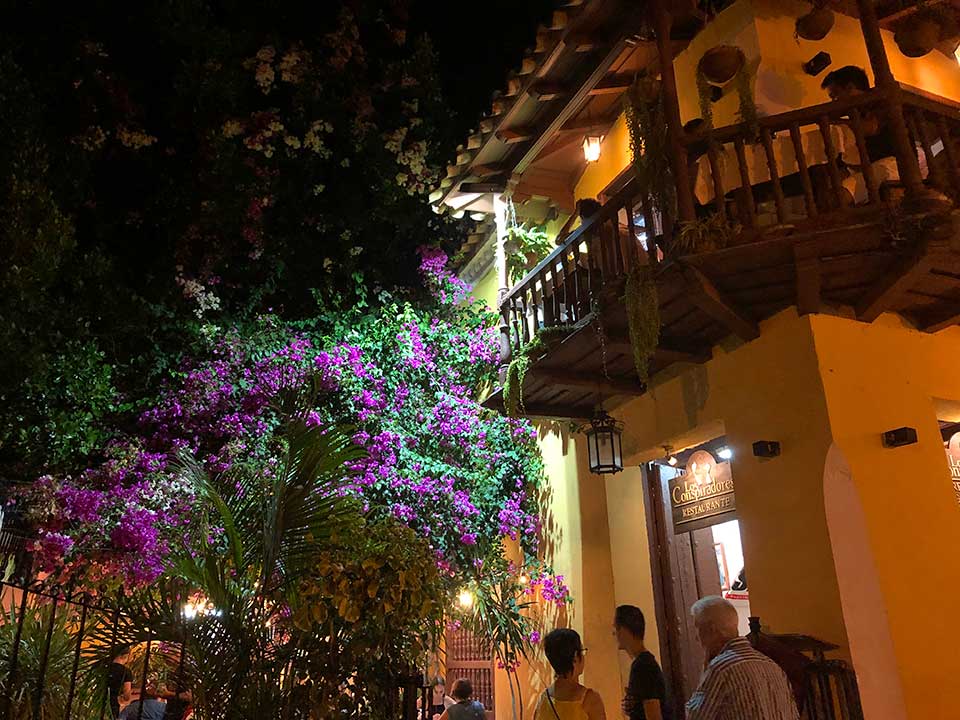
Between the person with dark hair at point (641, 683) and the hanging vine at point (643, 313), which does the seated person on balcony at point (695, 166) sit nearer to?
the hanging vine at point (643, 313)

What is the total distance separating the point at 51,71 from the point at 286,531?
35.3ft

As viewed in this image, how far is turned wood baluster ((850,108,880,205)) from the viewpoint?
216 inches

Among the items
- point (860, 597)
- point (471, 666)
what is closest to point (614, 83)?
point (860, 597)

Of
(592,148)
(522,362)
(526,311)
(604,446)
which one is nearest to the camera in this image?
(604,446)

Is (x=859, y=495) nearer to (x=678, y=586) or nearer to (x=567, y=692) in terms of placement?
(x=567, y=692)

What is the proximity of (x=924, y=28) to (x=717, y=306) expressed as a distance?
379 centimetres

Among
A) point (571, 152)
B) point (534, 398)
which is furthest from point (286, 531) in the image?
point (571, 152)

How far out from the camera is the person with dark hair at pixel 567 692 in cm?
431

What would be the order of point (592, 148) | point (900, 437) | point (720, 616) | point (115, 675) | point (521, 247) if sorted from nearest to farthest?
1. point (720, 616)
2. point (115, 675)
3. point (900, 437)
4. point (592, 148)
5. point (521, 247)

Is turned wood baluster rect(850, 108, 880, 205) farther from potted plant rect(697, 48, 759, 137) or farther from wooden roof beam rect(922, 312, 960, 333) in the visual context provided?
wooden roof beam rect(922, 312, 960, 333)

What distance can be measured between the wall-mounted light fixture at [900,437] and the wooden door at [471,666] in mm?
6477

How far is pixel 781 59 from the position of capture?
7.63 metres

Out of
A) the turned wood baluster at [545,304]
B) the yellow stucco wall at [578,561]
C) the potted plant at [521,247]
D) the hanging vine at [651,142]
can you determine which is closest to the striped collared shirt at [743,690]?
the hanging vine at [651,142]

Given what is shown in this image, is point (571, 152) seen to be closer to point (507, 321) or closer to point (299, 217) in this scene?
point (507, 321)
